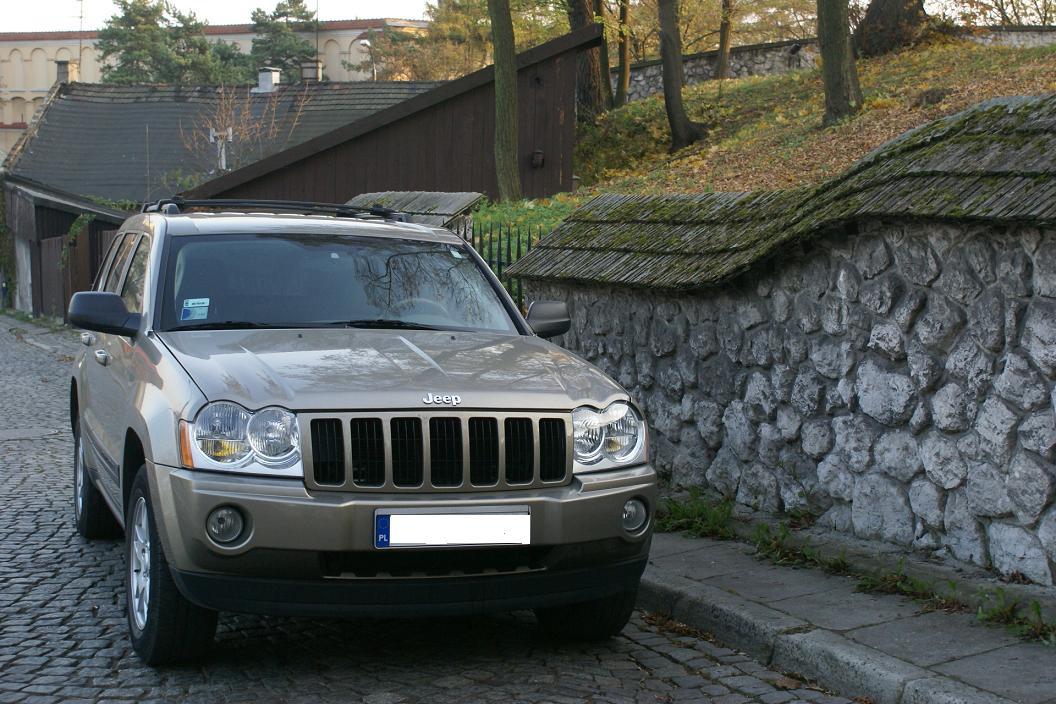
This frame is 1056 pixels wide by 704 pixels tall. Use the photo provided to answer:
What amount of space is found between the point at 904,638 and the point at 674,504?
261 cm

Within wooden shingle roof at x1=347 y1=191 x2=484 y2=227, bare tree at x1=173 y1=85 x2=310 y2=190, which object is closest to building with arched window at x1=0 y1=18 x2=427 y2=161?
bare tree at x1=173 y1=85 x2=310 y2=190

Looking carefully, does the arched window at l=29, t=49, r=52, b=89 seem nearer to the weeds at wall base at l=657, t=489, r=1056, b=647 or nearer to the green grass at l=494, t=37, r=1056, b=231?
the green grass at l=494, t=37, r=1056, b=231

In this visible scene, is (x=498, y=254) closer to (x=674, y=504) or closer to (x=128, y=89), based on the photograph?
(x=674, y=504)

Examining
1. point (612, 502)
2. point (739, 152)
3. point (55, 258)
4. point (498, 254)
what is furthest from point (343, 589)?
point (55, 258)

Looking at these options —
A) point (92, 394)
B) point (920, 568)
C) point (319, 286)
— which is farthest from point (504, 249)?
point (920, 568)

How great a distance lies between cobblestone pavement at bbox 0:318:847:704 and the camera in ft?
16.0

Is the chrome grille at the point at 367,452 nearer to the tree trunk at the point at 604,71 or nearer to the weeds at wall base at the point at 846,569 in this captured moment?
the weeds at wall base at the point at 846,569

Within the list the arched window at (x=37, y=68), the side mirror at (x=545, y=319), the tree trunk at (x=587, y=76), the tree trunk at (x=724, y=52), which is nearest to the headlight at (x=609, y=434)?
the side mirror at (x=545, y=319)

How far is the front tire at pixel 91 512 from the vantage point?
7.39 meters

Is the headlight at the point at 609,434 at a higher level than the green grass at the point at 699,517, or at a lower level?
higher

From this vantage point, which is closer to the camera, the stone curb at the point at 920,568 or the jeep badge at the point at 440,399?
the jeep badge at the point at 440,399

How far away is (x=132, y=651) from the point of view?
17.6 feet

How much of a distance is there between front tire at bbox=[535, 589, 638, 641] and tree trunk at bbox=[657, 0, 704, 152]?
92.6 feet

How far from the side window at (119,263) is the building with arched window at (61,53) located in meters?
98.0
